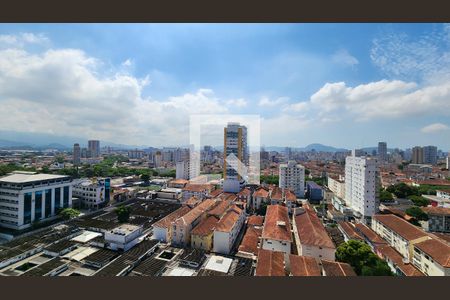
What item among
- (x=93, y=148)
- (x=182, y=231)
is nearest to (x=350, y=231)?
(x=182, y=231)

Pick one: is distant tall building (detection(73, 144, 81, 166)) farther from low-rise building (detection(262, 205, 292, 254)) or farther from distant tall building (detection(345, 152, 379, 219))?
distant tall building (detection(345, 152, 379, 219))

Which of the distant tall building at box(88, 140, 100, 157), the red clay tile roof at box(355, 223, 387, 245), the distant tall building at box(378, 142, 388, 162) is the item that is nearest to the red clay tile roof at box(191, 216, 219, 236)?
the red clay tile roof at box(355, 223, 387, 245)

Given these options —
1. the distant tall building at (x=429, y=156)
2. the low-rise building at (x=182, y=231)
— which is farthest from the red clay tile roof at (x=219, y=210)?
the distant tall building at (x=429, y=156)

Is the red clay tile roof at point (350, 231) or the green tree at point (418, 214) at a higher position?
the green tree at point (418, 214)

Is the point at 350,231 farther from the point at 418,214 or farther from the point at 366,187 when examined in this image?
the point at 418,214

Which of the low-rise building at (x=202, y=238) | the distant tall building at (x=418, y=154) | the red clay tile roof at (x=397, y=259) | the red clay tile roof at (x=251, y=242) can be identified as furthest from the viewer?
the distant tall building at (x=418, y=154)

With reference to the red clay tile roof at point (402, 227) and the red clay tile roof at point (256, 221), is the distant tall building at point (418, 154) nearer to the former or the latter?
the red clay tile roof at point (402, 227)
